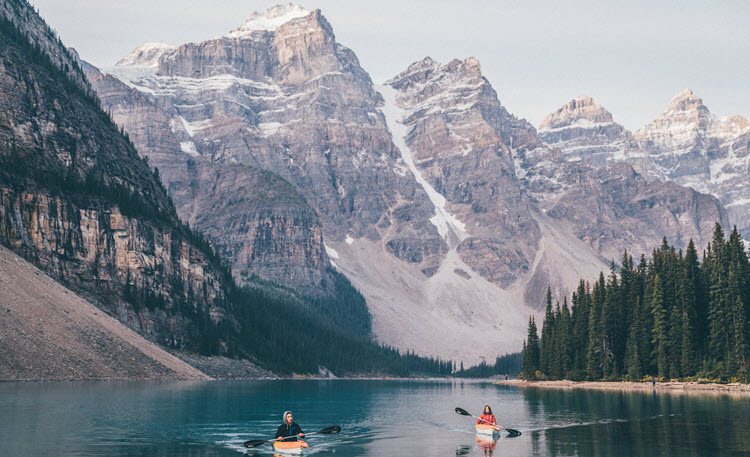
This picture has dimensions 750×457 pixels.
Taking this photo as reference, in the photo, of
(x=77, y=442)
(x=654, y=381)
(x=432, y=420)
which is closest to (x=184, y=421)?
(x=77, y=442)

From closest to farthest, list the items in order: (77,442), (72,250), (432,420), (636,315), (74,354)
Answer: (77,442) < (432,420) < (74,354) < (636,315) < (72,250)

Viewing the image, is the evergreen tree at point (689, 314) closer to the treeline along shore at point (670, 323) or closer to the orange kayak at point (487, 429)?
the treeline along shore at point (670, 323)

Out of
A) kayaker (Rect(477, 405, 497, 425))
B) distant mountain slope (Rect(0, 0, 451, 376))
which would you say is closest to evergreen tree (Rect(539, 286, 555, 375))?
distant mountain slope (Rect(0, 0, 451, 376))

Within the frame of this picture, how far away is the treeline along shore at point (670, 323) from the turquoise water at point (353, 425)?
55.7ft

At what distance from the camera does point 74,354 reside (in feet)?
379

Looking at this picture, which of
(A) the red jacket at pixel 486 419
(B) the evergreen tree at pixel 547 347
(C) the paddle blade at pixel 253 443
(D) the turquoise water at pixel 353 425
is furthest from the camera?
(B) the evergreen tree at pixel 547 347

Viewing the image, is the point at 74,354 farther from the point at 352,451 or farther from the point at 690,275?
the point at 690,275

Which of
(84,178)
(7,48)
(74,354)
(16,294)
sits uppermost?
(7,48)

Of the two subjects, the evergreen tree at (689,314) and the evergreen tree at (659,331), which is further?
the evergreen tree at (659,331)

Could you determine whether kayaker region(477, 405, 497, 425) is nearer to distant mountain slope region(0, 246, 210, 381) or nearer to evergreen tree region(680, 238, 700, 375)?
evergreen tree region(680, 238, 700, 375)

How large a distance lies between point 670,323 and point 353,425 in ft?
227

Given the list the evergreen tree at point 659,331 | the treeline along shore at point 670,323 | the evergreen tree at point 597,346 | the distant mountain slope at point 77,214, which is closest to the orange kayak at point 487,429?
the treeline along shore at point 670,323

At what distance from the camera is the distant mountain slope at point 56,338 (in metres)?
107

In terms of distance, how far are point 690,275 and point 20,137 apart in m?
140
